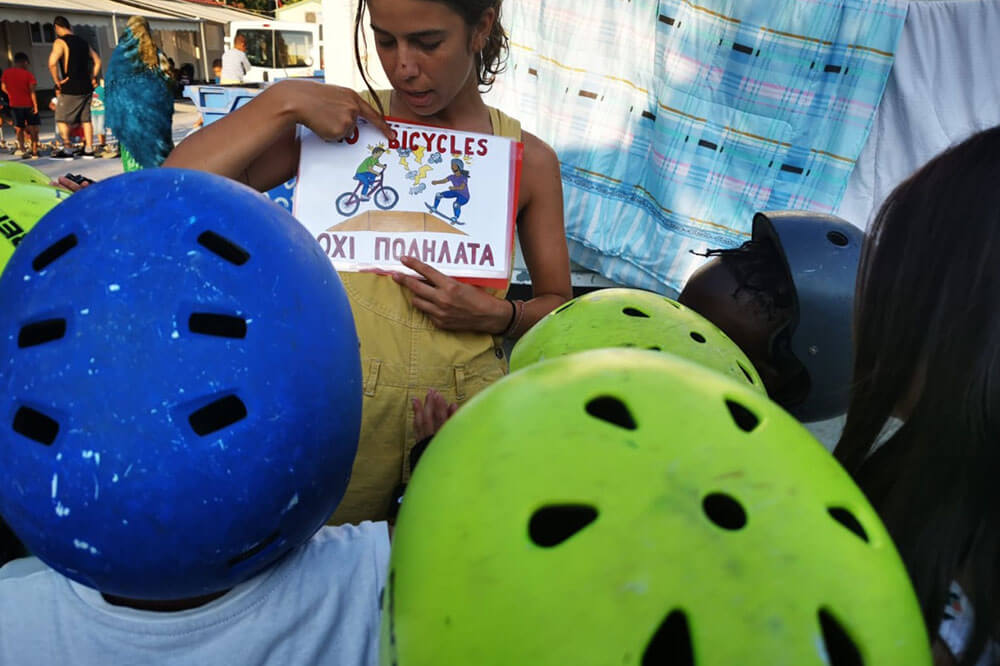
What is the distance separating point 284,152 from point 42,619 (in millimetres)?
1276

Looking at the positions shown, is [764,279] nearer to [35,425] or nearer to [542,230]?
[542,230]

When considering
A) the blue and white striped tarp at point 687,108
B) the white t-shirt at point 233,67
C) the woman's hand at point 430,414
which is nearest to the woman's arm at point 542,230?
the woman's hand at point 430,414

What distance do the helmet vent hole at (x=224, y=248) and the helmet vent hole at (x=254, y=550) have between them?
0.51 metres

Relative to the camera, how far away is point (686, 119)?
5.02 meters

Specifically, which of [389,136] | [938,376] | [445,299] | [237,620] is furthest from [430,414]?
[938,376]

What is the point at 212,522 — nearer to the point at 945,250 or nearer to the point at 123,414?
the point at 123,414

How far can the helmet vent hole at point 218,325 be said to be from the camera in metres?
1.15

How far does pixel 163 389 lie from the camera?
3.52ft

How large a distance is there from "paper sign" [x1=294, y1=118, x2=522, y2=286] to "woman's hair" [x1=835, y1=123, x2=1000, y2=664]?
3.21 feet

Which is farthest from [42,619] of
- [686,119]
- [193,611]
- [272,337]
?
[686,119]

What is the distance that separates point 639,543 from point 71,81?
1447cm

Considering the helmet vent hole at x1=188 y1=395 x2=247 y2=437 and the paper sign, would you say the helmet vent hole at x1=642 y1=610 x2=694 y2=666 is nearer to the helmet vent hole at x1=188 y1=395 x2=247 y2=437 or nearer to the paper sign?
the helmet vent hole at x1=188 y1=395 x2=247 y2=437

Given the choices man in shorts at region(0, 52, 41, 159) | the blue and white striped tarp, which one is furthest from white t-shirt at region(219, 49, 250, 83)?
the blue and white striped tarp

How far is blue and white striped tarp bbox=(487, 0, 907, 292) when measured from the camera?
4.71m
